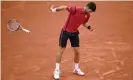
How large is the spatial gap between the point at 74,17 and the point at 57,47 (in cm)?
209

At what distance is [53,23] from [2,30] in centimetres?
147

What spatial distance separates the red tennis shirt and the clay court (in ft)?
3.44

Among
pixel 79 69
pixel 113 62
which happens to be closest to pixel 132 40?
pixel 113 62

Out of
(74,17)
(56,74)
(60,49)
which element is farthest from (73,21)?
(56,74)

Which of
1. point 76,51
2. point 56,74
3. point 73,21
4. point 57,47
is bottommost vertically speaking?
point 56,74

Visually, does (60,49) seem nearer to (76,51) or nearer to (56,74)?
(76,51)

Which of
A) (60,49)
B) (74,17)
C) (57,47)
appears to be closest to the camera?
(74,17)

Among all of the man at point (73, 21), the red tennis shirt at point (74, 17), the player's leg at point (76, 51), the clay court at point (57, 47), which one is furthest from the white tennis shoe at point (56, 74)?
the red tennis shirt at point (74, 17)

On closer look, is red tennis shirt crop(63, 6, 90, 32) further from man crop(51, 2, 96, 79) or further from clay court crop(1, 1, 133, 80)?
clay court crop(1, 1, 133, 80)

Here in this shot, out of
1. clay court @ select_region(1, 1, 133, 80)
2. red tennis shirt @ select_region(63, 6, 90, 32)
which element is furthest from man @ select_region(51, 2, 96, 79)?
clay court @ select_region(1, 1, 133, 80)

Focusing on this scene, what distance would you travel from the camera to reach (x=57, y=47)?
9.28 metres

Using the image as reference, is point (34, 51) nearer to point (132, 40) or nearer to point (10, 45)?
point (10, 45)

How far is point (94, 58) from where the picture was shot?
28.5 feet

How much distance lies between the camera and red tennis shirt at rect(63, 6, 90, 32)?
7246 mm
